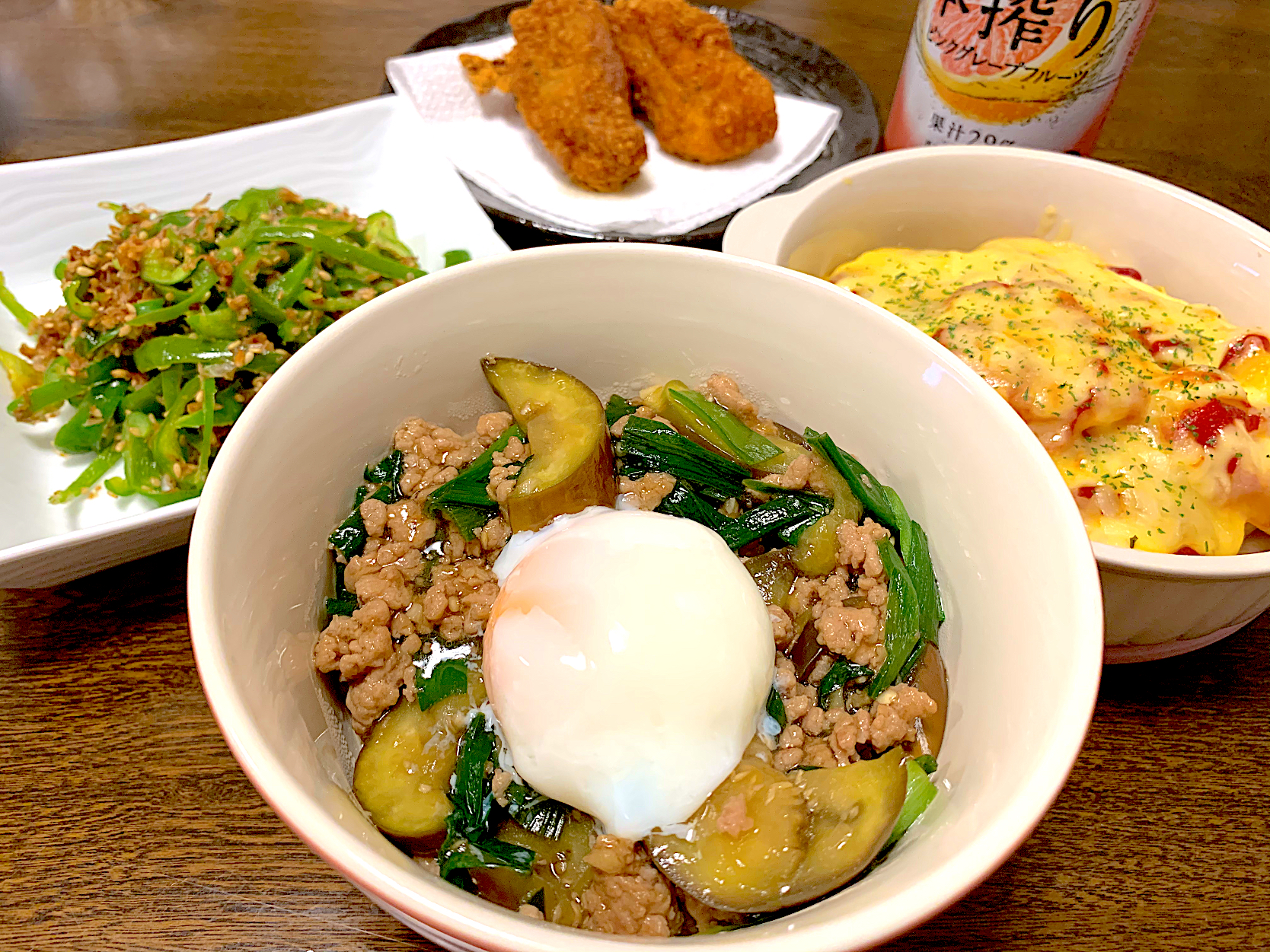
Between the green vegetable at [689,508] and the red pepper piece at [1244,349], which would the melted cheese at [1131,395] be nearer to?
the red pepper piece at [1244,349]

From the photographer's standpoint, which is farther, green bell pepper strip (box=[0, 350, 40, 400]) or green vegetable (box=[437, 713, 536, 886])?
green bell pepper strip (box=[0, 350, 40, 400])

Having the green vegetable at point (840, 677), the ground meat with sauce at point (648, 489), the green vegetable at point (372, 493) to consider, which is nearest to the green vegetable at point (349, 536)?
the green vegetable at point (372, 493)

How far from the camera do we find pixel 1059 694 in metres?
0.69

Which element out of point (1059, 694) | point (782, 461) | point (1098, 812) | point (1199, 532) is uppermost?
point (1059, 694)

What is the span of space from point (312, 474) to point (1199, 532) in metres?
1.24

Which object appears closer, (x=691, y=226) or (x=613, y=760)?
(x=613, y=760)

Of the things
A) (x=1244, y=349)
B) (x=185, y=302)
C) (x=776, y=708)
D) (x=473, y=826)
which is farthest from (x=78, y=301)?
(x=1244, y=349)

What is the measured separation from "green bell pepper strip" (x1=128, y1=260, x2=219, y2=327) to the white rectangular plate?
290mm

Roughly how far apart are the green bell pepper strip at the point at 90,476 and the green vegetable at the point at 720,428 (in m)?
1.20

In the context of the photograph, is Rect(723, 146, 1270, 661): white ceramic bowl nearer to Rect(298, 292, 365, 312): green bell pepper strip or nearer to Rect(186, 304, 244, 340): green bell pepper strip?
Rect(298, 292, 365, 312): green bell pepper strip

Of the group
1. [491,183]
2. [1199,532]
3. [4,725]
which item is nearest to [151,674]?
[4,725]

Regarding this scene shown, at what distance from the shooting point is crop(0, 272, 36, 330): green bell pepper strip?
1786 mm

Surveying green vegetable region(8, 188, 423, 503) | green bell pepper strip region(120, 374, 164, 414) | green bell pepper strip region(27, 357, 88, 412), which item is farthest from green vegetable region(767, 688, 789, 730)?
green bell pepper strip region(27, 357, 88, 412)

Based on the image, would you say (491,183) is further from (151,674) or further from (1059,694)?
(1059,694)
